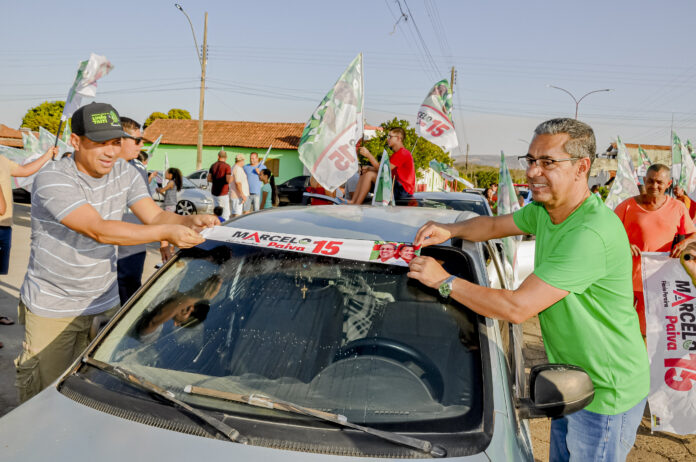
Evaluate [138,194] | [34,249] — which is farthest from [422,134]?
[34,249]

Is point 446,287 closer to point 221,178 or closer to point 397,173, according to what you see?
point 397,173

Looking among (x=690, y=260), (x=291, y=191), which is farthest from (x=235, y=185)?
(x=291, y=191)

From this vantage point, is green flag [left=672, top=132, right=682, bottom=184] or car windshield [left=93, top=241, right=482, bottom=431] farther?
green flag [left=672, top=132, right=682, bottom=184]

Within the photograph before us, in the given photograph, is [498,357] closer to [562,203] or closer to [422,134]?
[562,203]

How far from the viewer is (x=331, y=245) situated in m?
2.15

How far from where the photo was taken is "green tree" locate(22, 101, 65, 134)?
50.4m

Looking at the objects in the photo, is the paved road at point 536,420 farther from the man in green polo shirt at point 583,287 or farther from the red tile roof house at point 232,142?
the red tile roof house at point 232,142

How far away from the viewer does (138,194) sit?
119 inches

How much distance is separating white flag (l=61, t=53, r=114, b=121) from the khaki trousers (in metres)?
4.22

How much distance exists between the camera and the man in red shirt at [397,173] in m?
7.02

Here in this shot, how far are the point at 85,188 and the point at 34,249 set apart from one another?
0.40 metres

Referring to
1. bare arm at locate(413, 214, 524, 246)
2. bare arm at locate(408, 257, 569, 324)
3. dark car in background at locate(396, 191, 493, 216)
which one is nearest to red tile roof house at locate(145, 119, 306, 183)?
dark car in background at locate(396, 191, 493, 216)

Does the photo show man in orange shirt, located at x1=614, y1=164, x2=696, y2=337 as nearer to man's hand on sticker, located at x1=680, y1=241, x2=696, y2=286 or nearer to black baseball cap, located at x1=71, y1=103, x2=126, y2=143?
man's hand on sticker, located at x1=680, y1=241, x2=696, y2=286

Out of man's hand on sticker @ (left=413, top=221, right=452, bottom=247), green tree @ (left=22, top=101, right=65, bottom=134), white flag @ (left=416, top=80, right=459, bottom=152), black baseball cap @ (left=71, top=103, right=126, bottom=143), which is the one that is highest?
green tree @ (left=22, top=101, right=65, bottom=134)
